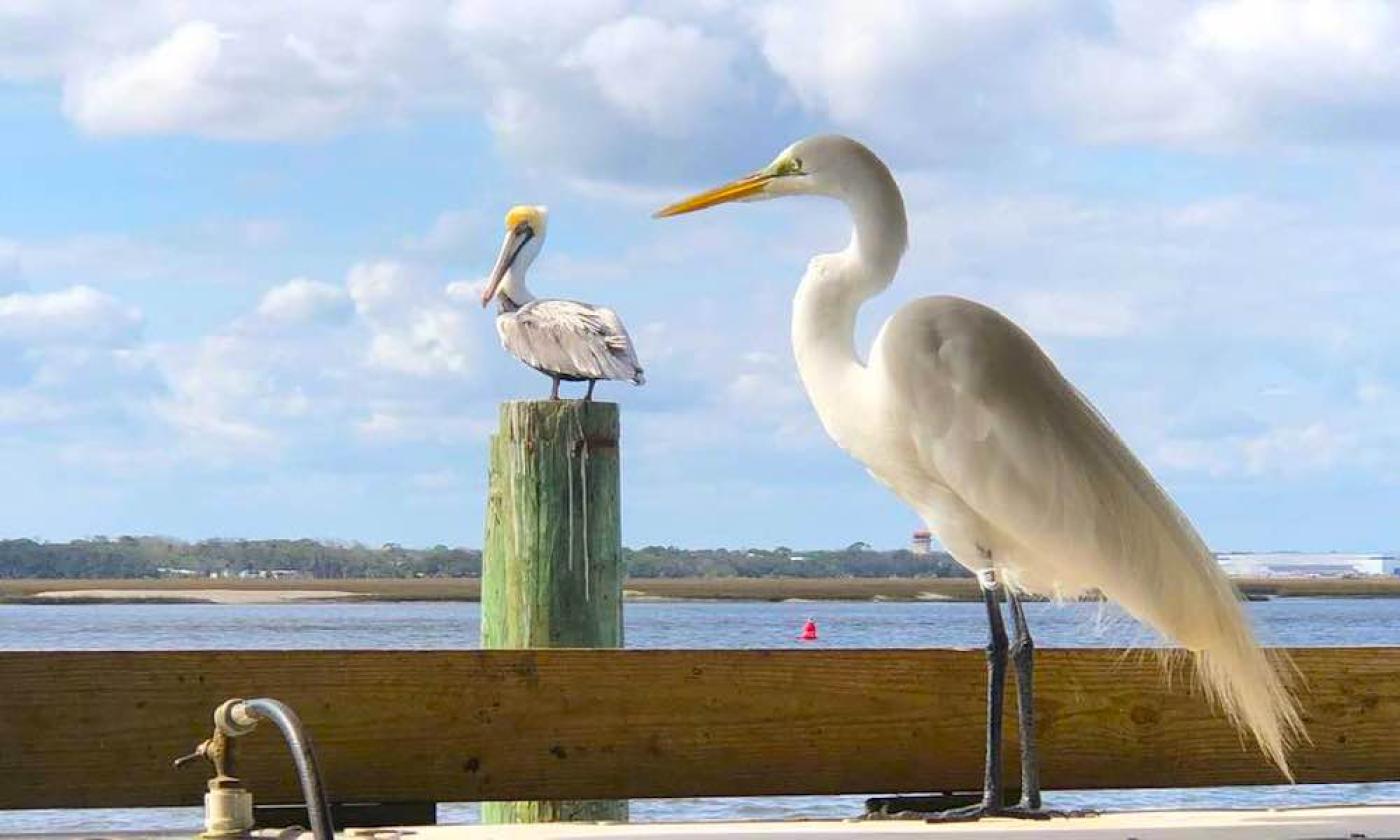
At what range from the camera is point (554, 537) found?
489 cm

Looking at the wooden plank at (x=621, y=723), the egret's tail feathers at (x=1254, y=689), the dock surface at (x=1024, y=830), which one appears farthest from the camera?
the egret's tail feathers at (x=1254, y=689)

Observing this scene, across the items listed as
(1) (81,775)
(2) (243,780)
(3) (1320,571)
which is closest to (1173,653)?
(2) (243,780)

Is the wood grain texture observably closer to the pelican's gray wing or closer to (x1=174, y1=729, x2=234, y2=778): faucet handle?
(x1=174, y1=729, x2=234, y2=778): faucet handle

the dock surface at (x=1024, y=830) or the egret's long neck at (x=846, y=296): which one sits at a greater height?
the egret's long neck at (x=846, y=296)

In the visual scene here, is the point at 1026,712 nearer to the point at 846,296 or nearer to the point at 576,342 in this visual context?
the point at 846,296

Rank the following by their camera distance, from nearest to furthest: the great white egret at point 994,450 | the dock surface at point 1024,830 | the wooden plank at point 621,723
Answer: the dock surface at point 1024,830 < the wooden plank at point 621,723 < the great white egret at point 994,450

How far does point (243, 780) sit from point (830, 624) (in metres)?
58.3

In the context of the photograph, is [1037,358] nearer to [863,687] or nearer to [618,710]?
[863,687]

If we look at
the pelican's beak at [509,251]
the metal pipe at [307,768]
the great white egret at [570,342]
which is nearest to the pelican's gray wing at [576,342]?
A: the great white egret at [570,342]

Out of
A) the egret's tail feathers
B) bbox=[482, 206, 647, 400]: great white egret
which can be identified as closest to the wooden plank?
the egret's tail feathers

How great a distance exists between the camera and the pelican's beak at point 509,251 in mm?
10940

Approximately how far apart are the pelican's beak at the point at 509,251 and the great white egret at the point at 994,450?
657cm

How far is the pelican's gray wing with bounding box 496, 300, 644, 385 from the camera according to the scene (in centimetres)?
780

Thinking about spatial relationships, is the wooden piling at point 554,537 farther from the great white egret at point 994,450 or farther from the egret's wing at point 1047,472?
the egret's wing at point 1047,472
